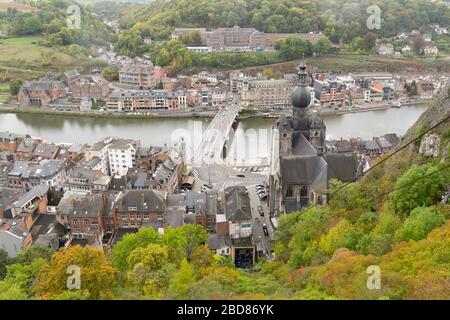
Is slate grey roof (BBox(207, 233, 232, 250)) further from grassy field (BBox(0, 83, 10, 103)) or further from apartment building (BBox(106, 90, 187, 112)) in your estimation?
grassy field (BBox(0, 83, 10, 103))

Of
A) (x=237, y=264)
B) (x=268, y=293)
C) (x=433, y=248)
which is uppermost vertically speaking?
(x=433, y=248)

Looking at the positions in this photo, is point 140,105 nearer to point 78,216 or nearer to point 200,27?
point 78,216

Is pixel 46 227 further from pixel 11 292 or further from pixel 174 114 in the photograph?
pixel 174 114

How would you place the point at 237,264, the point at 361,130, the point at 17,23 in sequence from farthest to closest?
the point at 17,23, the point at 361,130, the point at 237,264

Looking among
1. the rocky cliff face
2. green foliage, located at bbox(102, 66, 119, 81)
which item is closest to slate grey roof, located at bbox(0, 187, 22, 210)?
the rocky cliff face

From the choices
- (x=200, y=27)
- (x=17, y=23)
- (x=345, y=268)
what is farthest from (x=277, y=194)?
(x=17, y=23)

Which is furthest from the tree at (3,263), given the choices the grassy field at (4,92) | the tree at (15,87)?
the tree at (15,87)

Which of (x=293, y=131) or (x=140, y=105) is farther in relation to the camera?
(x=140, y=105)

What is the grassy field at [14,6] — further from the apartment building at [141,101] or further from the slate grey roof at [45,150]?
the slate grey roof at [45,150]
